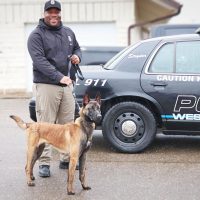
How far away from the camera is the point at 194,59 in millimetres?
7293

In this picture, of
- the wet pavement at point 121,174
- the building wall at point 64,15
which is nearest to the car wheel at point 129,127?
the wet pavement at point 121,174

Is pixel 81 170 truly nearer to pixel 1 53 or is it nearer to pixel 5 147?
pixel 5 147

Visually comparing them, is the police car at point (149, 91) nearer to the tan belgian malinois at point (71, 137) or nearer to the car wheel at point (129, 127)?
the car wheel at point (129, 127)

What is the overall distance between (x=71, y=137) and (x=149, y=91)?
1.86 m

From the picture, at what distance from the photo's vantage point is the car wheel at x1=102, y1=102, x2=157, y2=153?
7.34 m

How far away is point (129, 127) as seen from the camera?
7.39 meters

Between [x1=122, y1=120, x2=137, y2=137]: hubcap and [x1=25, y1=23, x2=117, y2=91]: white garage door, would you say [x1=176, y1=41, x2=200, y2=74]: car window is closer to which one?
[x1=122, y1=120, x2=137, y2=137]: hubcap

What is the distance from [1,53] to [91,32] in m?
2.74

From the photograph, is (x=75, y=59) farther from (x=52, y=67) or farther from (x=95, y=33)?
(x=95, y=33)

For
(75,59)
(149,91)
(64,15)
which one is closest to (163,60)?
(149,91)

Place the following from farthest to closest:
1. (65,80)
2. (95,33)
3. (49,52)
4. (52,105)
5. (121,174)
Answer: (95,33)
(121,174)
(52,105)
(49,52)
(65,80)

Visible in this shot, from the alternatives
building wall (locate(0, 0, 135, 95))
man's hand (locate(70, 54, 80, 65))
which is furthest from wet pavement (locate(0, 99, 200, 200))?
building wall (locate(0, 0, 135, 95))

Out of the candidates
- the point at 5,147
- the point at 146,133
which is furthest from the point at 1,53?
the point at 146,133

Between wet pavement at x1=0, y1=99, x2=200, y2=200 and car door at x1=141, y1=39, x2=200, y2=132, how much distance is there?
1.66 ft
